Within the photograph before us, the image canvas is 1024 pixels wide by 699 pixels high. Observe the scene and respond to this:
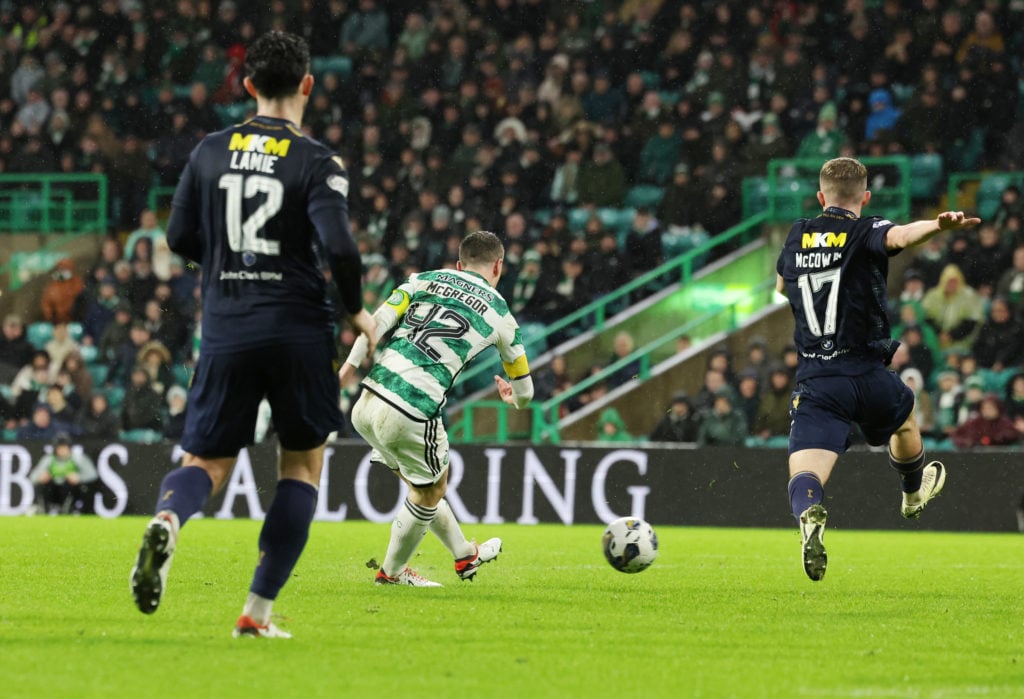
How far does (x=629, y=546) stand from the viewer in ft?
27.3

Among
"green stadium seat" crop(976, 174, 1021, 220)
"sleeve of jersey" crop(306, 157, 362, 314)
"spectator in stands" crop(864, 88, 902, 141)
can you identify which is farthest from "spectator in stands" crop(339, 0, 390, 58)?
"sleeve of jersey" crop(306, 157, 362, 314)

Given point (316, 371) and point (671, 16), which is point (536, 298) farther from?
point (316, 371)

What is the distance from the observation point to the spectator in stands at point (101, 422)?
1825 cm

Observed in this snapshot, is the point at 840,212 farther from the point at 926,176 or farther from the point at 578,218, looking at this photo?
the point at 578,218

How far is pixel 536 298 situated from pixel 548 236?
2.59 ft

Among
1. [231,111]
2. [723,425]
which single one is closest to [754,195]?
[723,425]

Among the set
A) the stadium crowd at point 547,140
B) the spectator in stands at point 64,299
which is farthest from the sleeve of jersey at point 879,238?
the spectator in stands at point 64,299

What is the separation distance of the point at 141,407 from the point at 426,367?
36.1 feet

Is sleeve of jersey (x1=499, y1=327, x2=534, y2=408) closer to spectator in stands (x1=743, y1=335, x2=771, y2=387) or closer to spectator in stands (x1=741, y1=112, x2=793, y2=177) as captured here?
spectator in stands (x1=743, y1=335, x2=771, y2=387)

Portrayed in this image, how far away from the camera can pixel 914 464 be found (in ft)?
28.4

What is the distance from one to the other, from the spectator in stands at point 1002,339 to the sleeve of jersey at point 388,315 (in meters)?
10.2

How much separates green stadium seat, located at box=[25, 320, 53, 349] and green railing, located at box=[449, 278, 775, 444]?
18.3 feet

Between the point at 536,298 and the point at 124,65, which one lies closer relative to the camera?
the point at 536,298

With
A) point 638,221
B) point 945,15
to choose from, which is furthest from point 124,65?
point 945,15
